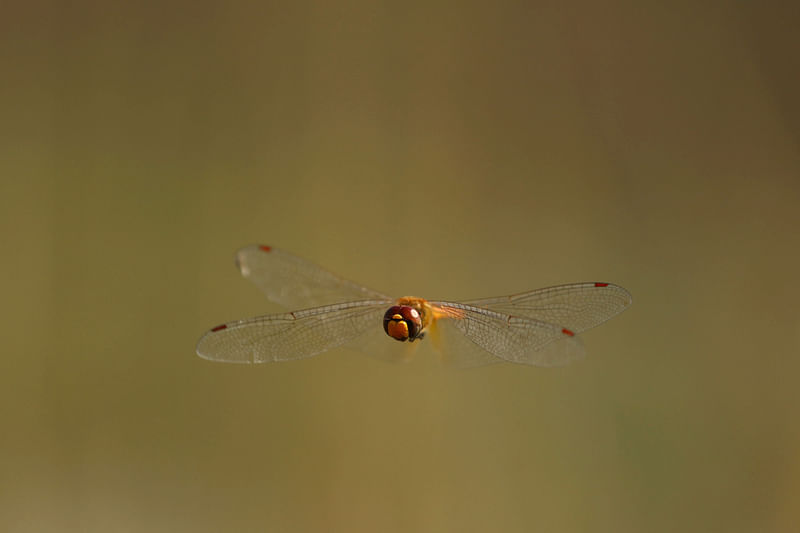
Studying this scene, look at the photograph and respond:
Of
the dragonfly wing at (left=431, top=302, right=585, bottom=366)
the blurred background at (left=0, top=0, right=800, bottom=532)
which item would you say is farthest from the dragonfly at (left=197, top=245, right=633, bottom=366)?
the blurred background at (left=0, top=0, right=800, bottom=532)

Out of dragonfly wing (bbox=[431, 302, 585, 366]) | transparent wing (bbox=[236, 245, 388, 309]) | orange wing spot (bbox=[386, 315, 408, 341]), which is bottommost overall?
dragonfly wing (bbox=[431, 302, 585, 366])

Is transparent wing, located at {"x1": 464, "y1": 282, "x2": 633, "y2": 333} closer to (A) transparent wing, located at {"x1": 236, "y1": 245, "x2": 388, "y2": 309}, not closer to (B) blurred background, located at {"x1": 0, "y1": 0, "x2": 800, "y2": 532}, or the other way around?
(A) transparent wing, located at {"x1": 236, "y1": 245, "x2": 388, "y2": 309}

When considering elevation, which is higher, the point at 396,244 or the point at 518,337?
the point at 396,244

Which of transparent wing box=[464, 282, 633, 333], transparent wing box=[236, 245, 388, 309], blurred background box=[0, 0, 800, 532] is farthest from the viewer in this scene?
blurred background box=[0, 0, 800, 532]

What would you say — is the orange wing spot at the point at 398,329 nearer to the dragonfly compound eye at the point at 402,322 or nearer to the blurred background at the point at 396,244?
the dragonfly compound eye at the point at 402,322

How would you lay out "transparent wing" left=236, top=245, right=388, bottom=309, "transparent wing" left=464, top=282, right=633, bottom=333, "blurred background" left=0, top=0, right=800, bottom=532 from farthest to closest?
"blurred background" left=0, top=0, right=800, bottom=532
"transparent wing" left=236, top=245, right=388, bottom=309
"transparent wing" left=464, top=282, right=633, bottom=333

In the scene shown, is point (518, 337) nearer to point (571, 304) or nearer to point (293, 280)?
point (571, 304)

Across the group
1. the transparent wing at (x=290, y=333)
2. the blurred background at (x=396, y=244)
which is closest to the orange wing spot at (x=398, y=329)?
the transparent wing at (x=290, y=333)

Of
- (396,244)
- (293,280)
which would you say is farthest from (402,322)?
(396,244)
